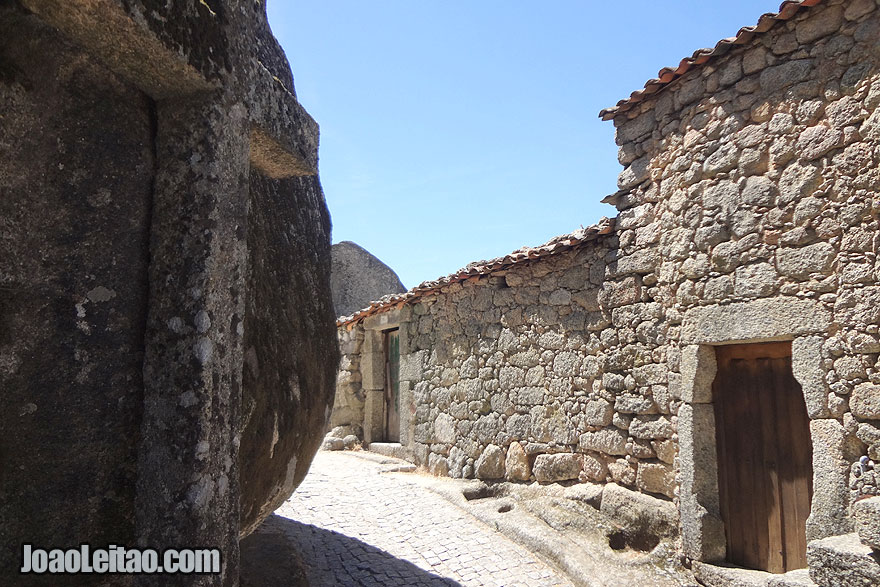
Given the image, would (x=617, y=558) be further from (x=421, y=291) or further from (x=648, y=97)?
(x=421, y=291)

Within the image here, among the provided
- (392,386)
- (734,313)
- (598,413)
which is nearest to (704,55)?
(734,313)

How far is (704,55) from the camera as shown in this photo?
196 inches

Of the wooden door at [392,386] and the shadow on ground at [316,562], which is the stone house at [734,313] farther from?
the wooden door at [392,386]

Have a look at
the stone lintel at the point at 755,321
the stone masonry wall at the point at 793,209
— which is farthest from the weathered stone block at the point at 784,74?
the stone lintel at the point at 755,321

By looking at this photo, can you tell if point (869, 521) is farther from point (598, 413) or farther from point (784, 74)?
point (784, 74)

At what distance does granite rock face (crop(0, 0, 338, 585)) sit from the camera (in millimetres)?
1301

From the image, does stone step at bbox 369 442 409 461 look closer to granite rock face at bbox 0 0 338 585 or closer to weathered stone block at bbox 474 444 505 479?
weathered stone block at bbox 474 444 505 479

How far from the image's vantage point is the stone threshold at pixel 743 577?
13.0ft

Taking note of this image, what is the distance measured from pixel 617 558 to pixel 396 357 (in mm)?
5980

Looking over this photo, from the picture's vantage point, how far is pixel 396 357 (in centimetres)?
1036

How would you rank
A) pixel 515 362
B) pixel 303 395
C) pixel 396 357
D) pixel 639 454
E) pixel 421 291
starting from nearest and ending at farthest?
1. pixel 303 395
2. pixel 639 454
3. pixel 515 362
4. pixel 421 291
5. pixel 396 357

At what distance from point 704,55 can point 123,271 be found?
4912 millimetres

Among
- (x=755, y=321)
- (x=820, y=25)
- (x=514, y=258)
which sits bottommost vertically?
(x=755, y=321)

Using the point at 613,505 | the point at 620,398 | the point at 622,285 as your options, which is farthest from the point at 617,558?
the point at 622,285
